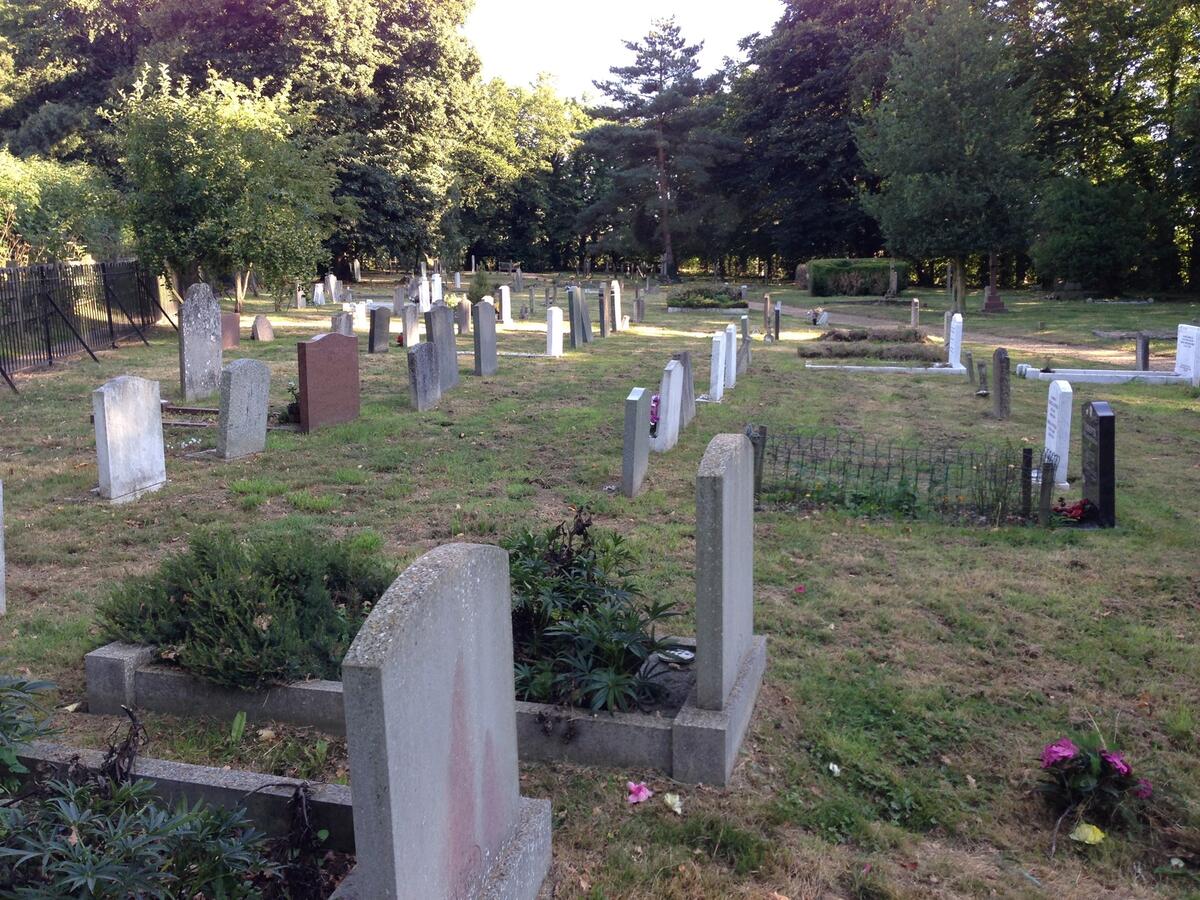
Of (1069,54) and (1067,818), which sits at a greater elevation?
(1069,54)

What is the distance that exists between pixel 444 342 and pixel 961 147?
24.9 meters

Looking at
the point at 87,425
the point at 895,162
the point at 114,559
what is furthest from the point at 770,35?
the point at 114,559

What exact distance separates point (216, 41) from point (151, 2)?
6.14m

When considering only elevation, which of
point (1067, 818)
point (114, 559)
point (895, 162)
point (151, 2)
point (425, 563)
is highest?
point (151, 2)

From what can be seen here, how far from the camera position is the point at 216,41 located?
114ft

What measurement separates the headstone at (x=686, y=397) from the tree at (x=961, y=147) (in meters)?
23.7

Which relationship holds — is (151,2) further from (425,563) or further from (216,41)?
(425,563)

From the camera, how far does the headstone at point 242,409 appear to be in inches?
396

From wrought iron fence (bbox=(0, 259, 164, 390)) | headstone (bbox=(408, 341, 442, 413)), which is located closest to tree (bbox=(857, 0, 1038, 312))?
headstone (bbox=(408, 341, 442, 413))

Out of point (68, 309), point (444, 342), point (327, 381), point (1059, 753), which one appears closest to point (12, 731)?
point (1059, 753)

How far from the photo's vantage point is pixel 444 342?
48.8ft

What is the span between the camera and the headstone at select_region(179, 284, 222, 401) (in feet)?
45.0

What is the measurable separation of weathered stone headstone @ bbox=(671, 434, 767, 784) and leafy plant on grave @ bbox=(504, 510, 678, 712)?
0.33 metres

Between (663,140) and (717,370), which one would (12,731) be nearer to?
(717,370)
